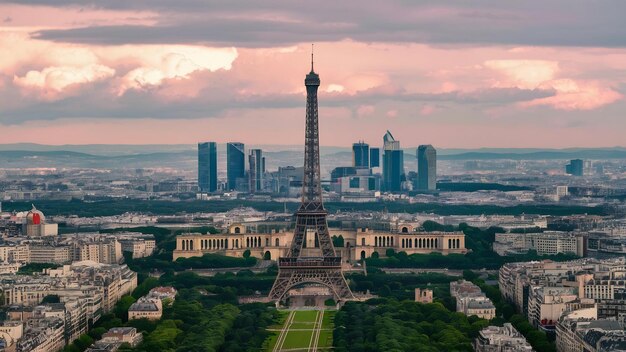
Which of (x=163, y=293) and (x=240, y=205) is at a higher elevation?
(x=240, y=205)

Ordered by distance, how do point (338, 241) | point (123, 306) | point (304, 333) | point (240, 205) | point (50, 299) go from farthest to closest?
point (240, 205) → point (338, 241) → point (123, 306) → point (50, 299) → point (304, 333)

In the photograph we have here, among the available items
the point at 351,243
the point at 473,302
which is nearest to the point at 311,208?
the point at 351,243

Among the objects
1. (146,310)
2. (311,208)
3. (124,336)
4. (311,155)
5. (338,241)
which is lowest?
(124,336)

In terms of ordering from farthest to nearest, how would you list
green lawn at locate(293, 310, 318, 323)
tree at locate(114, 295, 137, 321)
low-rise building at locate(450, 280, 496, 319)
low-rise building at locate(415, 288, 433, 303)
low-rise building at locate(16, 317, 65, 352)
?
low-rise building at locate(415, 288, 433, 303) < green lawn at locate(293, 310, 318, 323) < tree at locate(114, 295, 137, 321) < low-rise building at locate(450, 280, 496, 319) < low-rise building at locate(16, 317, 65, 352)

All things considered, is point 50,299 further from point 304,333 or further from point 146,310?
point 304,333

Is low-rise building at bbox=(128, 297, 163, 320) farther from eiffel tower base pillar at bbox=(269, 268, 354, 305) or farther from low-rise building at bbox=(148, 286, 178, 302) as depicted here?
eiffel tower base pillar at bbox=(269, 268, 354, 305)

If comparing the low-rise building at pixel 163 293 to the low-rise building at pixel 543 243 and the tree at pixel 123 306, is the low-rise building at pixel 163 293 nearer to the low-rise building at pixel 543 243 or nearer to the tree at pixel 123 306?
the tree at pixel 123 306

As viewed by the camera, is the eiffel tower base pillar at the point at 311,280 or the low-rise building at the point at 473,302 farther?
the eiffel tower base pillar at the point at 311,280

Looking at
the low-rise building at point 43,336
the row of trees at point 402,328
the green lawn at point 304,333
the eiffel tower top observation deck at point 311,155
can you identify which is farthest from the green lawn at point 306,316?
the eiffel tower top observation deck at point 311,155

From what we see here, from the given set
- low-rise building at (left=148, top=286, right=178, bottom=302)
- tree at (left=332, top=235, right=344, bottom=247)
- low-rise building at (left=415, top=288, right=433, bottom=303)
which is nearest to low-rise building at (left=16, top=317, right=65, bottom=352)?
low-rise building at (left=148, top=286, right=178, bottom=302)

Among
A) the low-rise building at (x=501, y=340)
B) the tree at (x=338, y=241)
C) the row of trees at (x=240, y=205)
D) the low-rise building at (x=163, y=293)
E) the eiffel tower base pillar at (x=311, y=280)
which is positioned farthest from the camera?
the row of trees at (x=240, y=205)

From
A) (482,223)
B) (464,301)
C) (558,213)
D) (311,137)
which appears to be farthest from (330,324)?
(558,213)

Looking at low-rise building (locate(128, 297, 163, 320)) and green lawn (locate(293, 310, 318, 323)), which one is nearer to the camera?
low-rise building (locate(128, 297, 163, 320))
